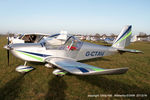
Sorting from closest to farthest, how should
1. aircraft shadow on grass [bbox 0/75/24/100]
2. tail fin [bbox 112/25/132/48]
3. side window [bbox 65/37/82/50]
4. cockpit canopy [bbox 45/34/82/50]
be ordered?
aircraft shadow on grass [bbox 0/75/24/100] → cockpit canopy [bbox 45/34/82/50] → side window [bbox 65/37/82/50] → tail fin [bbox 112/25/132/48]

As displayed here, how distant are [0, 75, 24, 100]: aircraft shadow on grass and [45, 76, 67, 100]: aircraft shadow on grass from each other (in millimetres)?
1083

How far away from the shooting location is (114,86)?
381 cm

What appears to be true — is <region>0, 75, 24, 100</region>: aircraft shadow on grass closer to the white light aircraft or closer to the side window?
the white light aircraft

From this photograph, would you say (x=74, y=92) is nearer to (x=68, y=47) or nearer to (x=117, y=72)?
(x=117, y=72)

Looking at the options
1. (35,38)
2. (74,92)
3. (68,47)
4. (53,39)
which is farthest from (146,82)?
(35,38)

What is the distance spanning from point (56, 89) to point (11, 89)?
5.28 feet

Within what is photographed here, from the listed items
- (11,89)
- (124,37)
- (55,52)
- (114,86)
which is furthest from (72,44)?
(124,37)

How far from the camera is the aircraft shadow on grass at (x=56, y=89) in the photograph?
3.08m

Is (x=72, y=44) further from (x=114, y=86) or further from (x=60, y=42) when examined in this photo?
(x=114, y=86)

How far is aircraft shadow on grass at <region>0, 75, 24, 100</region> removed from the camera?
9.77 ft

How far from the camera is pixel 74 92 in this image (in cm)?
338

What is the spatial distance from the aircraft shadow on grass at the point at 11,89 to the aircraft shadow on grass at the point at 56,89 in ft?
3.55

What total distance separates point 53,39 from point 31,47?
45.4 inches

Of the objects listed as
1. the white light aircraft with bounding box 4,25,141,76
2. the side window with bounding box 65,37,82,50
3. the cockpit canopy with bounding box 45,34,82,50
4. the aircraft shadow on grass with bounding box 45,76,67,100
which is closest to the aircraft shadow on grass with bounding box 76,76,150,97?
the aircraft shadow on grass with bounding box 45,76,67,100
